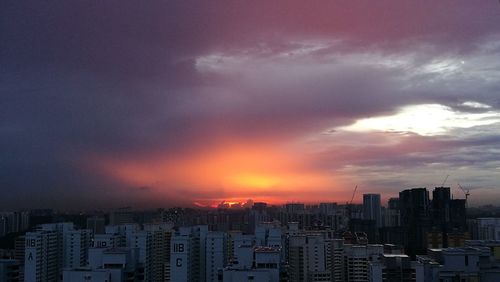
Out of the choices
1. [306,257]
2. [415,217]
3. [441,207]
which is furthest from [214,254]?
[441,207]

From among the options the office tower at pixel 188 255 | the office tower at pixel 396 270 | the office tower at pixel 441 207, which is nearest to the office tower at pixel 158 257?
the office tower at pixel 188 255

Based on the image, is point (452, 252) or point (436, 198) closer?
point (452, 252)

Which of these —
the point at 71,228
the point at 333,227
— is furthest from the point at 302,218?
the point at 71,228

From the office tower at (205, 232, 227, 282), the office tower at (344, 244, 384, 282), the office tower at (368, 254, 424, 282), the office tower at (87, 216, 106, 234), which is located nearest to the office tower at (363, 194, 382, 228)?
the office tower at (344, 244, 384, 282)

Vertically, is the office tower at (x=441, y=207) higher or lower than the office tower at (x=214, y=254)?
higher

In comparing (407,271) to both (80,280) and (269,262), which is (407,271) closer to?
(269,262)

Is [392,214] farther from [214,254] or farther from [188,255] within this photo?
[188,255]

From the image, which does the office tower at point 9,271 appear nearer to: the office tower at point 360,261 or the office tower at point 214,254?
the office tower at point 214,254
